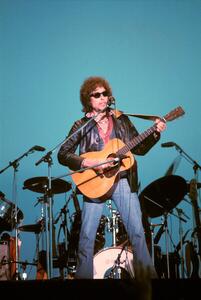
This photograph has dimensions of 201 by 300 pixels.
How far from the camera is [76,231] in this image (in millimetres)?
5102

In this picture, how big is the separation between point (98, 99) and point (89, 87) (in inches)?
11.8

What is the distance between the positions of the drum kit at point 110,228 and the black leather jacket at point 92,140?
0.33 meters

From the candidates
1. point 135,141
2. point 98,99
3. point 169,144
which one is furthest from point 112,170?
point 169,144

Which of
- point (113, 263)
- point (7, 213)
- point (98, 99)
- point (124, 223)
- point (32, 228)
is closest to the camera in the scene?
point (124, 223)

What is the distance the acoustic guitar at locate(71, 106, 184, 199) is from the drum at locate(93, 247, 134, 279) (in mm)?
774

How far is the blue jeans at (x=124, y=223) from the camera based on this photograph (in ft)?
13.7

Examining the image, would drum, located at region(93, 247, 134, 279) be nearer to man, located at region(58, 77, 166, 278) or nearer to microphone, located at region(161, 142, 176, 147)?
man, located at region(58, 77, 166, 278)

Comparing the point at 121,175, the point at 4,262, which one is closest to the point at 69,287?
the point at 121,175

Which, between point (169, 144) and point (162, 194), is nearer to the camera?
point (162, 194)

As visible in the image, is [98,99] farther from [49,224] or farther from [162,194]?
[49,224]

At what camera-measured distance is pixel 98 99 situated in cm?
493

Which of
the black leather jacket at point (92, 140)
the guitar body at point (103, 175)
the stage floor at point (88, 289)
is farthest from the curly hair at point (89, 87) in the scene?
the stage floor at point (88, 289)

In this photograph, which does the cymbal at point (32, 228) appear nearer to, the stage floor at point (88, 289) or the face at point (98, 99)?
the face at point (98, 99)

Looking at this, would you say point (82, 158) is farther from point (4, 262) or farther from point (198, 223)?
point (4, 262)
